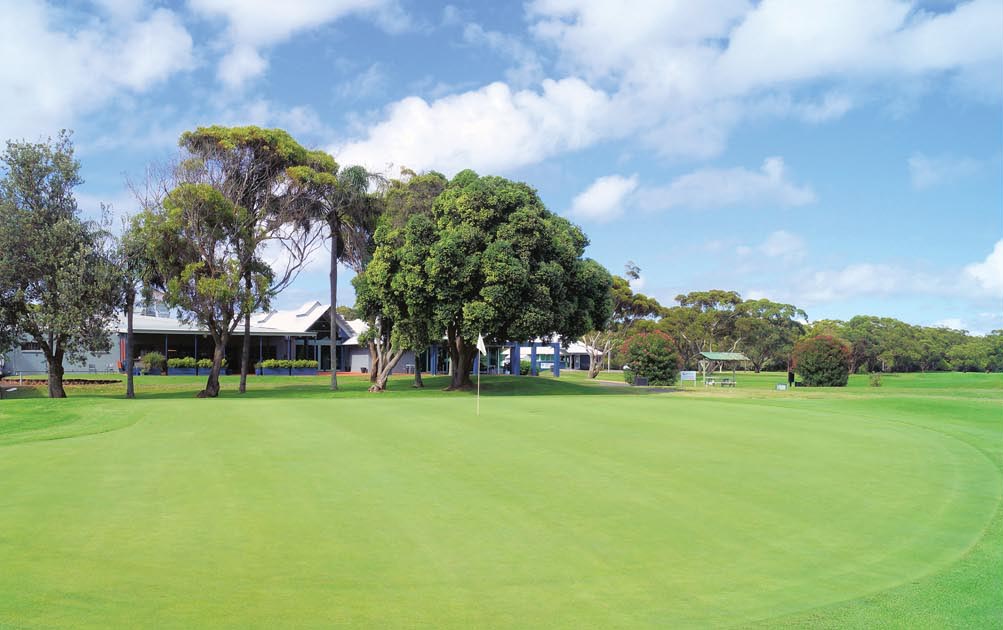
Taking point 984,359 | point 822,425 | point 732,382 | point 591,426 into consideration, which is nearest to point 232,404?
point 591,426

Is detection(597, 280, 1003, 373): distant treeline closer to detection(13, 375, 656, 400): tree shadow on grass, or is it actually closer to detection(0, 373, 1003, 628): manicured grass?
detection(13, 375, 656, 400): tree shadow on grass

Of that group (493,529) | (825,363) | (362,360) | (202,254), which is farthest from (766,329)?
(493,529)

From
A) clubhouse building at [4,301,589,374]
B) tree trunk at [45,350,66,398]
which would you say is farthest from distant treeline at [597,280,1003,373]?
tree trunk at [45,350,66,398]

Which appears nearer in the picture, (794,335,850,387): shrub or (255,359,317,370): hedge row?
(794,335,850,387): shrub

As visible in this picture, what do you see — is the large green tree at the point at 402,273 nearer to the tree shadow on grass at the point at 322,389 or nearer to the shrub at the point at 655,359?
the tree shadow on grass at the point at 322,389

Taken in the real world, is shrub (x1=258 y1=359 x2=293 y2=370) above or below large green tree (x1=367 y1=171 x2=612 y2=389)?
below

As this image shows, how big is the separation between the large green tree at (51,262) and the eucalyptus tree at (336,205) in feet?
32.6

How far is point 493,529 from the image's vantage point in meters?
8.06

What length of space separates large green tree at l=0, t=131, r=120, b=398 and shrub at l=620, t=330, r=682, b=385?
3049cm

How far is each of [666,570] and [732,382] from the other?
4468cm

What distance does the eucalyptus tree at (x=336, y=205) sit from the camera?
123 feet

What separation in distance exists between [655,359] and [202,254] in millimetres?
27708

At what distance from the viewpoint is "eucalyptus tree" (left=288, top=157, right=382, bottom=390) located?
37.5 metres

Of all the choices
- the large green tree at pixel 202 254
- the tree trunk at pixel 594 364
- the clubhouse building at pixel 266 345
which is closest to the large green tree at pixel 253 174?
the large green tree at pixel 202 254
